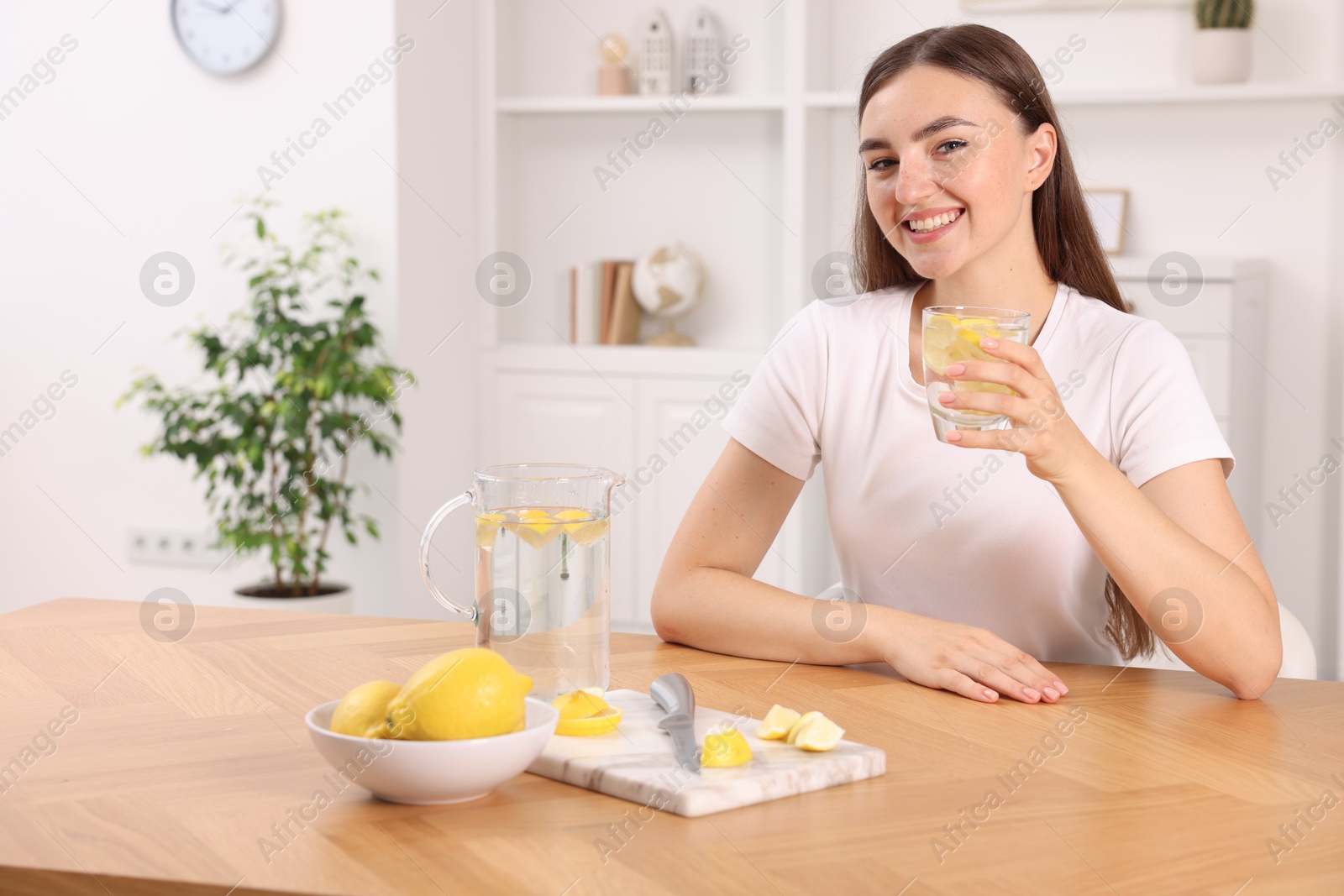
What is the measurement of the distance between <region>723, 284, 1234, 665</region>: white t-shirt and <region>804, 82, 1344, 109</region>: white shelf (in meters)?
1.81

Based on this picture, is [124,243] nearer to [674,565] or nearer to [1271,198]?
[674,565]

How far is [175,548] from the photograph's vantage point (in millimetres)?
3758

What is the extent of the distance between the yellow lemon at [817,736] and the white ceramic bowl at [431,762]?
20 cm

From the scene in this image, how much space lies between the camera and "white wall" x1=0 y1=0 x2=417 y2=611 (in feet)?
11.5

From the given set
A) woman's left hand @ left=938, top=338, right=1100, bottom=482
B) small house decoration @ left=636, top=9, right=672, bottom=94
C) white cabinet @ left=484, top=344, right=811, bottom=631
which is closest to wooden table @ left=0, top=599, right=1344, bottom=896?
woman's left hand @ left=938, top=338, right=1100, bottom=482

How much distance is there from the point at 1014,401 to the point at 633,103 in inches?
110

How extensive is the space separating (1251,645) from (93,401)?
3412 millimetres

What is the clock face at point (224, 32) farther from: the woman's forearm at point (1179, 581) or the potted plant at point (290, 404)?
the woman's forearm at point (1179, 581)

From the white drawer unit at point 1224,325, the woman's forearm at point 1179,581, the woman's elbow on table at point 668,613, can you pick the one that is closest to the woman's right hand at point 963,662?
the woman's forearm at point 1179,581

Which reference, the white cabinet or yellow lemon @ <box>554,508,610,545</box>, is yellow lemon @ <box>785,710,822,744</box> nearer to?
yellow lemon @ <box>554,508,610,545</box>

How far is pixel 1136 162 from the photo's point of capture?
354 centimetres

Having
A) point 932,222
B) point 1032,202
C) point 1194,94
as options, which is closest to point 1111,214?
point 1194,94

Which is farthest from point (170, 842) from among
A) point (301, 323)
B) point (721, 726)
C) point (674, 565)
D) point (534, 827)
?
point (301, 323)

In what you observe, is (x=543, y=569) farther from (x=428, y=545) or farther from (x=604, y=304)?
(x=604, y=304)
